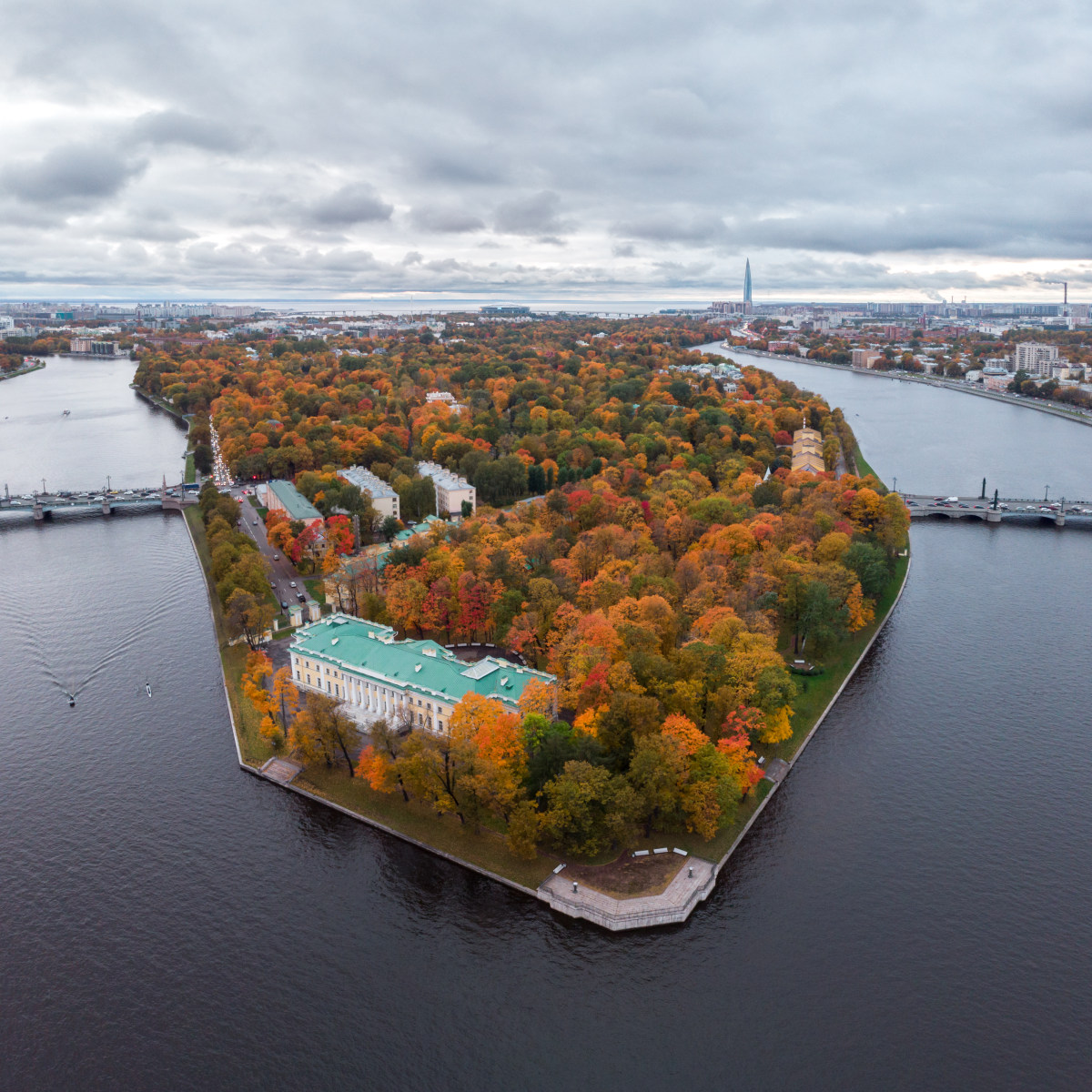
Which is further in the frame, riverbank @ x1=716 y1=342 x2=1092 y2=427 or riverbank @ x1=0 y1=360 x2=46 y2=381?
riverbank @ x1=0 y1=360 x2=46 y2=381

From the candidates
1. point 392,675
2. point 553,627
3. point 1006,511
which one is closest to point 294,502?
point 553,627

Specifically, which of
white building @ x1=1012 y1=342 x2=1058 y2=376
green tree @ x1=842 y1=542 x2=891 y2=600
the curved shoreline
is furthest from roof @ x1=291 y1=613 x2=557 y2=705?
white building @ x1=1012 y1=342 x2=1058 y2=376

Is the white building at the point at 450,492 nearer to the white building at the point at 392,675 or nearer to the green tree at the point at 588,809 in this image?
the white building at the point at 392,675

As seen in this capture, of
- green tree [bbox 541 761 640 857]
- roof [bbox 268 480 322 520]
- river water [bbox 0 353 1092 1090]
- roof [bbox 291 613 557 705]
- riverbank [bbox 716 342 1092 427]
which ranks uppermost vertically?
riverbank [bbox 716 342 1092 427]

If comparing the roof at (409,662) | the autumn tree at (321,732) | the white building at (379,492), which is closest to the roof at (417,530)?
the white building at (379,492)

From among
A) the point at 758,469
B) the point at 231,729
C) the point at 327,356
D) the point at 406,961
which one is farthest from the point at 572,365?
the point at 406,961

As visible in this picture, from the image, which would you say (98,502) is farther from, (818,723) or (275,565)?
(818,723)

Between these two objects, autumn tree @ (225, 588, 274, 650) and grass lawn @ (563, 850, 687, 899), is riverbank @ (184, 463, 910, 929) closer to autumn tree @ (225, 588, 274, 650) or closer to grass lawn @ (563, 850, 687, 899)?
grass lawn @ (563, 850, 687, 899)

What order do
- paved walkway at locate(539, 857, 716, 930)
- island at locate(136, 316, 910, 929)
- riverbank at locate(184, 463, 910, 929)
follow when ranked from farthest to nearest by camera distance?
island at locate(136, 316, 910, 929), riverbank at locate(184, 463, 910, 929), paved walkway at locate(539, 857, 716, 930)
